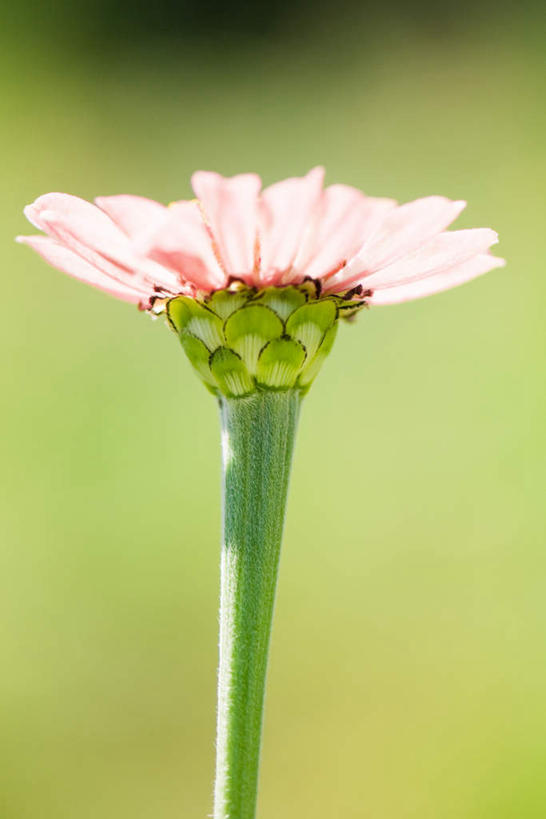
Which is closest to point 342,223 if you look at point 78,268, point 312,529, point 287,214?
point 287,214

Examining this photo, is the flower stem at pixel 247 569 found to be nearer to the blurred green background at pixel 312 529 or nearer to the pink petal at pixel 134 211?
the pink petal at pixel 134 211

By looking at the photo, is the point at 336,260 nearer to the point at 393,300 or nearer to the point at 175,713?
the point at 393,300

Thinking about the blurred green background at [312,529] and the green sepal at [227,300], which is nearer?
the green sepal at [227,300]

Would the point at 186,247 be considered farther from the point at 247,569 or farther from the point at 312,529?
the point at 312,529

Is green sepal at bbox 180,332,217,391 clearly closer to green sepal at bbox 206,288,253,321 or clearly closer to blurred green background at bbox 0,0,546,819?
green sepal at bbox 206,288,253,321

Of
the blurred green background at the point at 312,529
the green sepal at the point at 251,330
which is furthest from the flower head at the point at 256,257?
the blurred green background at the point at 312,529

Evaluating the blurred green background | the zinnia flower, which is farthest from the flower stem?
the blurred green background
